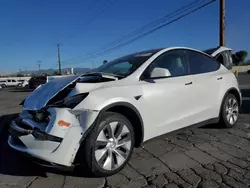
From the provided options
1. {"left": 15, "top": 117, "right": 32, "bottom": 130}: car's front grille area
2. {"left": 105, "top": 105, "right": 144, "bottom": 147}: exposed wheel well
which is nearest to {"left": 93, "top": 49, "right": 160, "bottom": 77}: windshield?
{"left": 105, "top": 105, "right": 144, "bottom": 147}: exposed wheel well

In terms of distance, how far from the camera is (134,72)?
329cm

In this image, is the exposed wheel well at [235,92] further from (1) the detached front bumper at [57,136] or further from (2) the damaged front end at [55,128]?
(1) the detached front bumper at [57,136]

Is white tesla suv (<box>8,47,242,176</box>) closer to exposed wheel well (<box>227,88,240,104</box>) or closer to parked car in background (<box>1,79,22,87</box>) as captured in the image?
exposed wheel well (<box>227,88,240,104</box>)

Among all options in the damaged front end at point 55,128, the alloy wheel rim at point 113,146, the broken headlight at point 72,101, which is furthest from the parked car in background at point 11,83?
the alloy wheel rim at point 113,146

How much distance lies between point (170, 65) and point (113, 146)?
1.74 m

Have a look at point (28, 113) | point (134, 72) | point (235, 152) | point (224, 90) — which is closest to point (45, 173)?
point (28, 113)

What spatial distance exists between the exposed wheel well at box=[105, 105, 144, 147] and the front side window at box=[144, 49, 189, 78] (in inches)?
25.4

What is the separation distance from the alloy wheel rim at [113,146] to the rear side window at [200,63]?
1.83 m

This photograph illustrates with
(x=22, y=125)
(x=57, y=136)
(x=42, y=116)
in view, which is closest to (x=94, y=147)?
(x=57, y=136)

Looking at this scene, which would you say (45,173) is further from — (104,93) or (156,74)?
(156,74)

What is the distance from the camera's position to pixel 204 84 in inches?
157

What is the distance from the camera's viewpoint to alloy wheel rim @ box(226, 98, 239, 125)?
4.55 meters

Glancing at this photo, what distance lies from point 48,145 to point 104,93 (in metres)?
0.86

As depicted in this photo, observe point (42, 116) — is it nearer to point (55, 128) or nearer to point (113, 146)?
point (55, 128)
